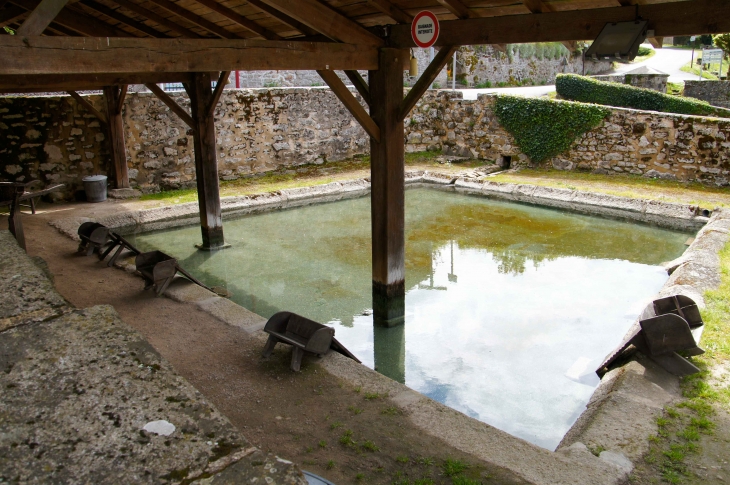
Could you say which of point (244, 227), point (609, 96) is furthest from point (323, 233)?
point (609, 96)

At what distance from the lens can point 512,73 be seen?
2195 centimetres

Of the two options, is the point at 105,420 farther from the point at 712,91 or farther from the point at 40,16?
the point at 712,91

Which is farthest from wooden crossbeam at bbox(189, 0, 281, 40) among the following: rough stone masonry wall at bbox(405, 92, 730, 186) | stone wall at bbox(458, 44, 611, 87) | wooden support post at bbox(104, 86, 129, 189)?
stone wall at bbox(458, 44, 611, 87)

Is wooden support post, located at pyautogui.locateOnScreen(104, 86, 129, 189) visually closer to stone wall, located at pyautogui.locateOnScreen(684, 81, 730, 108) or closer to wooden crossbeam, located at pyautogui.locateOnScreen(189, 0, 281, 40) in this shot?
wooden crossbeam, located at pyautogui.locateOnScreen(189, 0, 281, 40)

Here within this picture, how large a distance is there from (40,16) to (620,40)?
3.50 metres

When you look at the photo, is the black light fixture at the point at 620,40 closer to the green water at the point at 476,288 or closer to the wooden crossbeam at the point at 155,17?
the green water at the point at 476,288

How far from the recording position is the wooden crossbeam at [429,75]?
4.66m

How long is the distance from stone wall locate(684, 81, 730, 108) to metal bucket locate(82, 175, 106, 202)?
1734 centimetres

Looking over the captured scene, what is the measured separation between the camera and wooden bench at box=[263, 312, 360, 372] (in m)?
4.09

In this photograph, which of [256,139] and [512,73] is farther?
[512,73]

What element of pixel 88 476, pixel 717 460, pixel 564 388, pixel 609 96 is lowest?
pixel 564 388

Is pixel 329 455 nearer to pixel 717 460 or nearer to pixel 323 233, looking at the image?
pixel 717 460

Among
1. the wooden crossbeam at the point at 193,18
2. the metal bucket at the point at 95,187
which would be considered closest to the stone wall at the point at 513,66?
the metal bucket at the point at 95,187

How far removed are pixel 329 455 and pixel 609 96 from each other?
49.5ft
